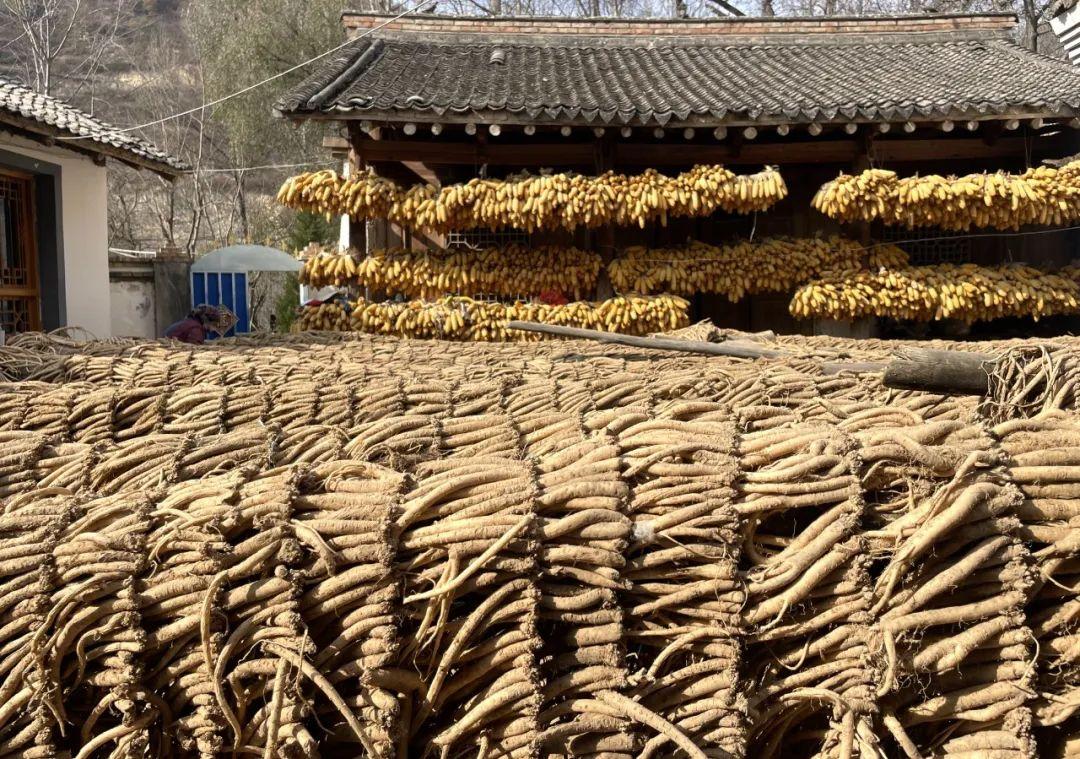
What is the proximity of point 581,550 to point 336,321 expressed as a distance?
7655 millimetres

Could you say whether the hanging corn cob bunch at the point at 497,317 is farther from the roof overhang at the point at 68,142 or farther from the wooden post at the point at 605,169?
the roof overhang at the point at 68,142

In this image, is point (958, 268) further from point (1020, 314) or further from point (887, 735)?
point (887, 735)

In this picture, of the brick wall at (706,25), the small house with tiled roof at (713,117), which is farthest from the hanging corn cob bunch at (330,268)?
the brick wall at (706,25)

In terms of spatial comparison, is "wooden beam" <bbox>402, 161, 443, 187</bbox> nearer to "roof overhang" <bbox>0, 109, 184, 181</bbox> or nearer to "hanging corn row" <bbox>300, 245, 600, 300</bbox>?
"hanging corn row" <bbox>300, 245, 600, 300</bbox>

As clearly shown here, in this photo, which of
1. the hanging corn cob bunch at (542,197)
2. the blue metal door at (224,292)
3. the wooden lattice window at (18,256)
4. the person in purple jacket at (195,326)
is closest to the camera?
the person in purple jacket at (195,326)

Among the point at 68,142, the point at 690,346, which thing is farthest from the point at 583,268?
the point at 68,142

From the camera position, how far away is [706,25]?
13.4 m

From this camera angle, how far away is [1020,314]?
9.05 metres

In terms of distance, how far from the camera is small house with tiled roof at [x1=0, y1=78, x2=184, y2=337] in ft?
32.9

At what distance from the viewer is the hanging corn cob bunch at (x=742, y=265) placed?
8992 millimetres

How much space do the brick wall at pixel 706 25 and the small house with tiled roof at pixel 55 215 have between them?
4.36 m

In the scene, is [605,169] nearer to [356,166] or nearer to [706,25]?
[356,166]

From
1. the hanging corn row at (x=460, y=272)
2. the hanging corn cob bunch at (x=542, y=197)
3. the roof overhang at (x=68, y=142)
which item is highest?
the roof overhang at (x=68, y=142)

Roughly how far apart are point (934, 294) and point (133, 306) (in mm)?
14746
